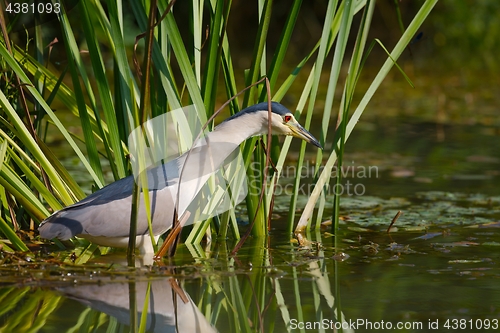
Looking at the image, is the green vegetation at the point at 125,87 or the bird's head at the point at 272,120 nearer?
the green vegetation at the point at 125,87

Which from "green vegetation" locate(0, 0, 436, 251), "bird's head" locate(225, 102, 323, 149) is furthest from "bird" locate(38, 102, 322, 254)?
"green vegetation" locate(0, 0, 436, 251)

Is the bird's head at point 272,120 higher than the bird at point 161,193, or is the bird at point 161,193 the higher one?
the bird's head at point 272,120

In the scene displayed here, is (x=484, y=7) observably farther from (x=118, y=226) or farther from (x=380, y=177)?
(x=118, y=226)

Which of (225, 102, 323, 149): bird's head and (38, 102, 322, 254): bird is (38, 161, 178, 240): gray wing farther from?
(225, 102, 323, 149): bird's head

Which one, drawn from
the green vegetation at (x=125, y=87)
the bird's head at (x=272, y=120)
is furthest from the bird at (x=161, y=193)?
the green vegetation at (x=125, y=87)

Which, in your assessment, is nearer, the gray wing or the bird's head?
the gray wing

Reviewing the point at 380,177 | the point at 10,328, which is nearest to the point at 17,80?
the point at 10,328

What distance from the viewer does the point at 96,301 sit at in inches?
117

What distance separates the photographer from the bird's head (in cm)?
368

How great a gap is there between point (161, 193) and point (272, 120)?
0.68 metres

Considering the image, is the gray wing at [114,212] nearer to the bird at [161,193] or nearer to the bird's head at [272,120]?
the bird at [161,193]

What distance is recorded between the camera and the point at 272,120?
12.4ft

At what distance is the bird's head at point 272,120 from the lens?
3.68 metres

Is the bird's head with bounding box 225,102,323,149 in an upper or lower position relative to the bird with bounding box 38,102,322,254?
upper
